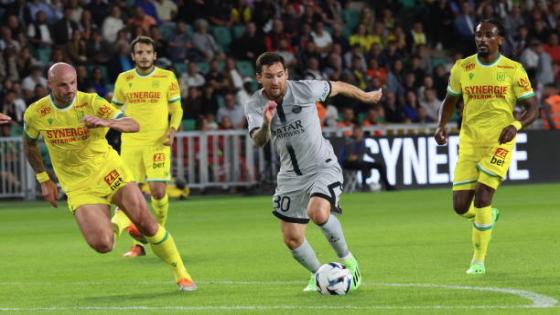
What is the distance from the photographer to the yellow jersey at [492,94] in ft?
41.6

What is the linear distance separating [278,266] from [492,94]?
2.72m

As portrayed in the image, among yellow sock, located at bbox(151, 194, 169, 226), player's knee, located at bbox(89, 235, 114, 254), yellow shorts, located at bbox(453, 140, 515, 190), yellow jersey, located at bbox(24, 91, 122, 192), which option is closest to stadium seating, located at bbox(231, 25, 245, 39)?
yellow sock, located at bbox(151, 194, 169, 226)

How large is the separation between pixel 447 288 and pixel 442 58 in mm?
22171

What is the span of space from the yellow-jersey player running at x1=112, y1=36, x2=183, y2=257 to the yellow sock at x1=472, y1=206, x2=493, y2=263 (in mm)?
4426

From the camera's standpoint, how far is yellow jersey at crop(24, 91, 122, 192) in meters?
11.6

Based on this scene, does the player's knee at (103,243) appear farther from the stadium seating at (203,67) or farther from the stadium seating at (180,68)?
the stadium seating at (203,67)

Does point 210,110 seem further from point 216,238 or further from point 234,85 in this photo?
point 216,238

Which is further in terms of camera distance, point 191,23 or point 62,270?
point 191,23

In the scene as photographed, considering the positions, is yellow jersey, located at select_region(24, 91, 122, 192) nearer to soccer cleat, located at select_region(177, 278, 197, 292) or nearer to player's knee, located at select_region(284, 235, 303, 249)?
soccer cleat, located at select_region(177, 278, 197, 292)

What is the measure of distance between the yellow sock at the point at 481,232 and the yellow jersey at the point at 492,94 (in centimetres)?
69

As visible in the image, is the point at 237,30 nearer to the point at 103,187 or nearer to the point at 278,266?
the point at 278,266

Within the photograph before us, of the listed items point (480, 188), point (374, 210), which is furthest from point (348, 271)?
point (374, 210)

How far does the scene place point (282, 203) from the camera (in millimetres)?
11203

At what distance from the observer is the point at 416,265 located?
13062 mm
